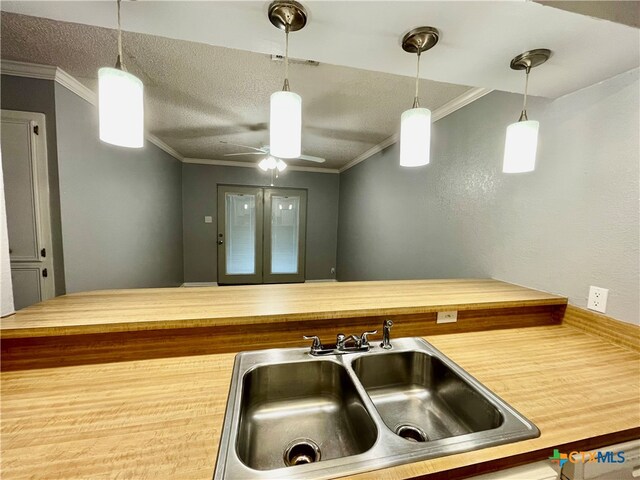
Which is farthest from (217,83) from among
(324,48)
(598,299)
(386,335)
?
(598,299)

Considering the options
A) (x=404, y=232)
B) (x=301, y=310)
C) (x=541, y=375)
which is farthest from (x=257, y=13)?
(x=404, y=232)

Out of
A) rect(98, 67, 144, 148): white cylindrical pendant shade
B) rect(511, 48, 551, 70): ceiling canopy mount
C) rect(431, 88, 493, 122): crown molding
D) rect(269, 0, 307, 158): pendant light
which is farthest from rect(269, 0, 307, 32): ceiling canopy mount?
rect(431, 88, 493, 122): crown molding

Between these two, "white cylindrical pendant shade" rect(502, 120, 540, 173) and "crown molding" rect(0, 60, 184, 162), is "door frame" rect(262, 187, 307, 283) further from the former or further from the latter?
"white cylindrical pendant shade" rect(502, 120, 540, 173)

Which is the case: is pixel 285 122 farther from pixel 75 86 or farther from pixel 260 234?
pixel 260 234

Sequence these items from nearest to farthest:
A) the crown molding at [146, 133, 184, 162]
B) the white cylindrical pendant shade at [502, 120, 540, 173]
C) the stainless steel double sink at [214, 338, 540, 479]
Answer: the stainless steel double sink at [214, 338, 540, 479] → the white cylindrical pendant shade at [502, 120, 540, 173] → the crown molding at [146, 133, 184, 162]

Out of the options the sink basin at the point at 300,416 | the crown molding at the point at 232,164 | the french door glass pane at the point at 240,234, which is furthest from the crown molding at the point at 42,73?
the french door glass pane at the point at 240,234

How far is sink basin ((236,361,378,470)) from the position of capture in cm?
79

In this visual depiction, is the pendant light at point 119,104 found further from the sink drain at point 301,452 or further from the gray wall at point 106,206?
the gray wall at point 106,206

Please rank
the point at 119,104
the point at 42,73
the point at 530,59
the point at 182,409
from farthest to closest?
the point at 42,73, the point at 530,59, the point at 119,104, the point at 182,409

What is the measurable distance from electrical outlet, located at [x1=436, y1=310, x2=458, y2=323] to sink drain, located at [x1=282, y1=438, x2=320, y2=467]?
2.52 feet

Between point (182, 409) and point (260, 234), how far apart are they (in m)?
4.57

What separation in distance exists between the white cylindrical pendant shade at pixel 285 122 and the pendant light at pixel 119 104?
428mm

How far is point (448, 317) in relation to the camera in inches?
48.1

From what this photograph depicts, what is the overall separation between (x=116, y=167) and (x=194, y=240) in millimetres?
2275
